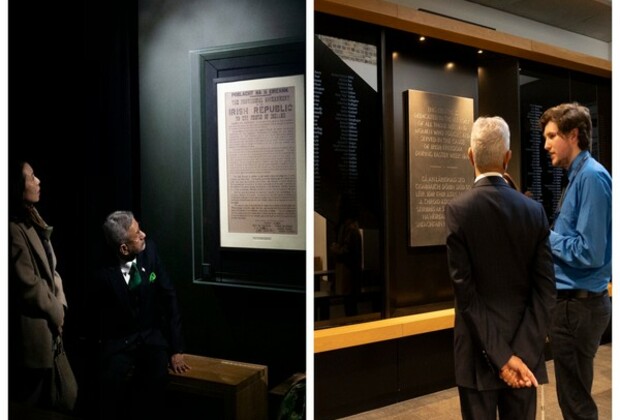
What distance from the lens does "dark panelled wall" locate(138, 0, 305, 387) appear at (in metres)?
1.08

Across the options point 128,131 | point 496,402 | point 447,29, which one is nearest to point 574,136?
point 496,402

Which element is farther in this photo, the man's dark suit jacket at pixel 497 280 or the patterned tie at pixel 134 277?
the man's dark suit jacket at pixel 497 280

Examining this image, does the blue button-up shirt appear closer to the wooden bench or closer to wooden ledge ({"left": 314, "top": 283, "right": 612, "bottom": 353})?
wooden ledge ({"left": 314, "top": 283, "right": 612, "bottom": 353})

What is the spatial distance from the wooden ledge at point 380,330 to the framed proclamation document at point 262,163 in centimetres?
185

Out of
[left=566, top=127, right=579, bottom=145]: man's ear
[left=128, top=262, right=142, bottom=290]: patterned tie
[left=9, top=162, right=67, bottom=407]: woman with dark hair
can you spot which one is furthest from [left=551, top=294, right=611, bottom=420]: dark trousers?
[left=9, top=162, right=67, bottom=407]: woman with dark hair

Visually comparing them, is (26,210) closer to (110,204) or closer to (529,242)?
(110,204)

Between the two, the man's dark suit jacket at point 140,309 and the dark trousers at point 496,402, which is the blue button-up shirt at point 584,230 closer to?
the dark trousers at point 496,402

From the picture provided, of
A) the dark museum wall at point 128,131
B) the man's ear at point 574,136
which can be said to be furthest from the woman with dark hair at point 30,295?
the man's ear at point 574,136

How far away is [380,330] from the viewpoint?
10.5 feet

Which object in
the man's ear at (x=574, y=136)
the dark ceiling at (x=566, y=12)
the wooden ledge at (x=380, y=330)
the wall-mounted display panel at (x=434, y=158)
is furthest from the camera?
the dark ceiling at (x=566, y=12)

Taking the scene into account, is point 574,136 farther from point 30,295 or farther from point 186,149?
point 30,295

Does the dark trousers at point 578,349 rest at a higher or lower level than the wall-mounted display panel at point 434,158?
lower

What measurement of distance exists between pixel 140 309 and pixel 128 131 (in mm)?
→ 371

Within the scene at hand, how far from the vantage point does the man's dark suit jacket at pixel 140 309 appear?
3.42 ft
